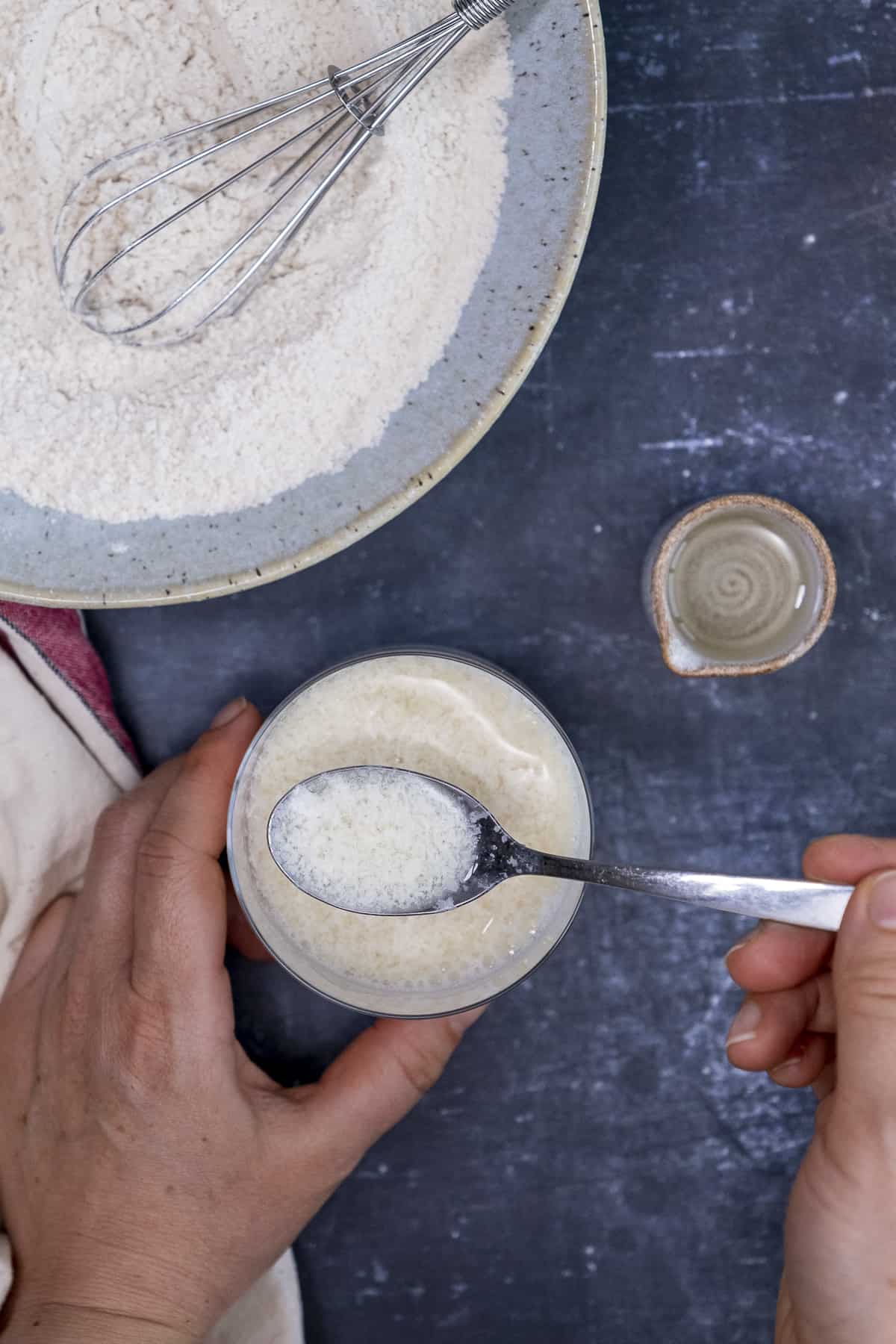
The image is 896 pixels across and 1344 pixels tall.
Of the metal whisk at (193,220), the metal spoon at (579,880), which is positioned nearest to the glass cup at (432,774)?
the metal spoon at (579,880)

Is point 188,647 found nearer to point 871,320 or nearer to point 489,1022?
point 489,1022

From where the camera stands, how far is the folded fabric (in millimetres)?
831

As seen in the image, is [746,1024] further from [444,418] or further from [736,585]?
[444,418]

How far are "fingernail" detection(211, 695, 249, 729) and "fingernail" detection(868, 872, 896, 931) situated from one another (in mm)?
511

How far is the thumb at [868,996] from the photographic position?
1.99 ft

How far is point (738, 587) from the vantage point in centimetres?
85

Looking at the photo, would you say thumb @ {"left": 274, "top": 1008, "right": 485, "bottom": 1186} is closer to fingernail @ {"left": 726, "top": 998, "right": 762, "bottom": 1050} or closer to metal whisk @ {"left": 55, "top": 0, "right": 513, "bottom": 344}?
fingernail @ {"left": 726, "top": 998, "right": 762, "bottom": 1050}

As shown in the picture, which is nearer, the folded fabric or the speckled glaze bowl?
the speckled glaze bowl

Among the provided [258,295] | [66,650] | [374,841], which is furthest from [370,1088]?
[258,295]

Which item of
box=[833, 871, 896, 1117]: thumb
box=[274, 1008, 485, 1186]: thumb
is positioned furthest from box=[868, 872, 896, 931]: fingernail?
box=[274, 1008, 485, 1186]: thumb

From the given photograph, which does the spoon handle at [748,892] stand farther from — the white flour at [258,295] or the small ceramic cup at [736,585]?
the white flour at [258,295]

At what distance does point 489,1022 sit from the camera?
88cm

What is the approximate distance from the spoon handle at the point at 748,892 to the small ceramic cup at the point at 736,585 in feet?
0.61

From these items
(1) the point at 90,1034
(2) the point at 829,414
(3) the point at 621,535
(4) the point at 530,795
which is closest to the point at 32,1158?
(1) the point at 90,1034
